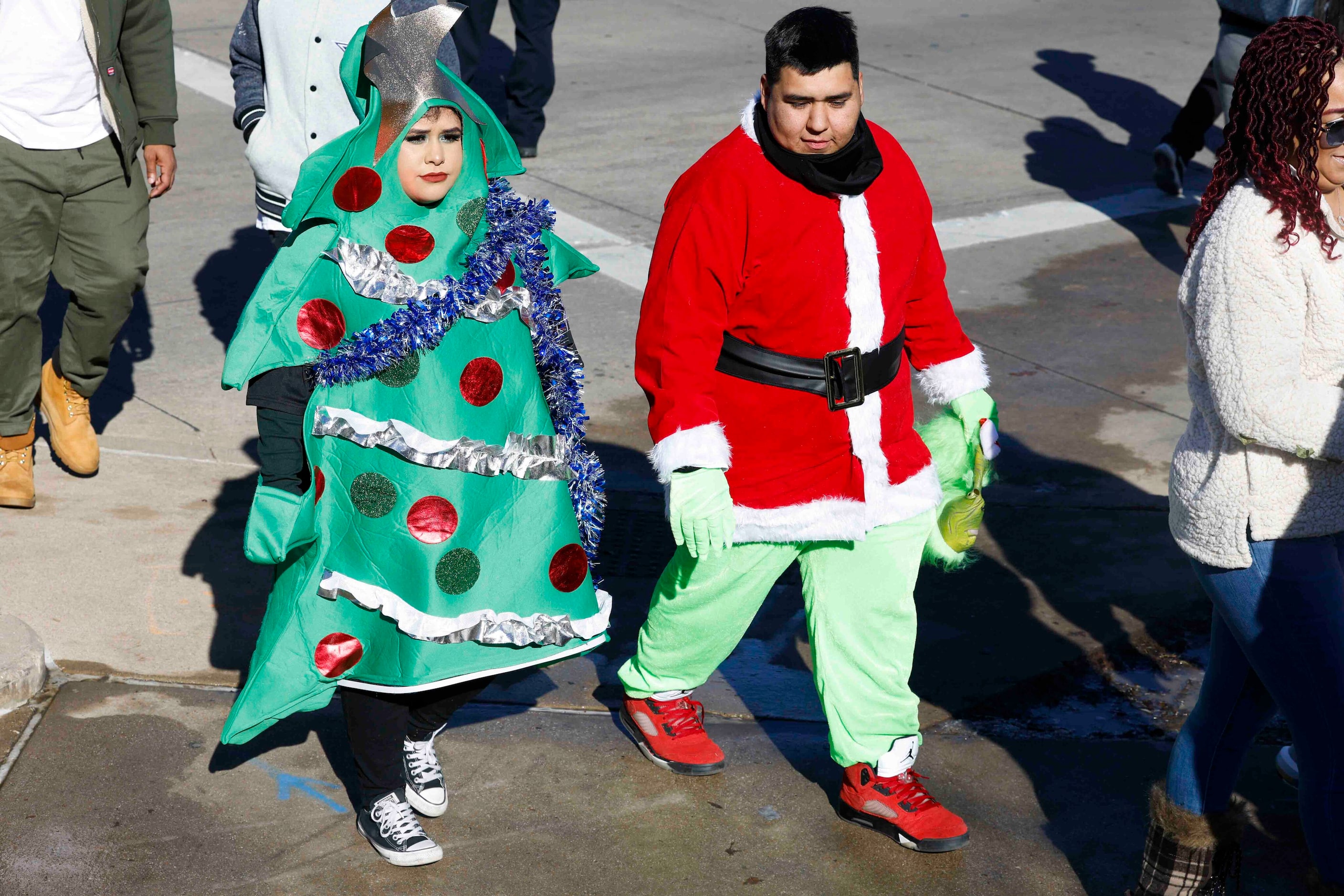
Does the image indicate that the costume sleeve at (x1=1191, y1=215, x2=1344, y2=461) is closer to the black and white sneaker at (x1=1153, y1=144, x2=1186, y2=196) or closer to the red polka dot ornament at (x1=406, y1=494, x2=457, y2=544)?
the red polka dot ornament at (x1=406, y1=494, x2=457, y2=544)

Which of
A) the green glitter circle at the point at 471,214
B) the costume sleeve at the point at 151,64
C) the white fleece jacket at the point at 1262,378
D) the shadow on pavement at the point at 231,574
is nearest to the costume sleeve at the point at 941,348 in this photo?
the white fleece jacket at the point at 1262,378

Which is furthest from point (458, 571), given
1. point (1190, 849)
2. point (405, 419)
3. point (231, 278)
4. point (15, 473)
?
point (231, 278)

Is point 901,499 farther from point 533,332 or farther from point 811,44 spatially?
point 811,44

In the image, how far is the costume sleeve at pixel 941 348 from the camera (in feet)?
11.6

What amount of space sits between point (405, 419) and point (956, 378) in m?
1.29

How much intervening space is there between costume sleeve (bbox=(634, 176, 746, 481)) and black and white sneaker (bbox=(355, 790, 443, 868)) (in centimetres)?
98

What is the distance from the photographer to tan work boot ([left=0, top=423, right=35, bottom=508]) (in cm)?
496

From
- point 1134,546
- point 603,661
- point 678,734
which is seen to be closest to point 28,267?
point 603,661

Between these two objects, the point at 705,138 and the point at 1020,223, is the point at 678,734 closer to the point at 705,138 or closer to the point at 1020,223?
the point at 1020,223

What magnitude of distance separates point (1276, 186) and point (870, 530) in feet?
3.69

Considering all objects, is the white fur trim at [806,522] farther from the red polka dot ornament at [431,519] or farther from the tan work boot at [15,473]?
the tan work boot at [15,473]

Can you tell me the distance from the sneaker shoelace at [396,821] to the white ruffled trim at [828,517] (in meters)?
0.97

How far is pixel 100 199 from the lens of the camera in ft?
16.4

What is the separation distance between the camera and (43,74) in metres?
4.74
